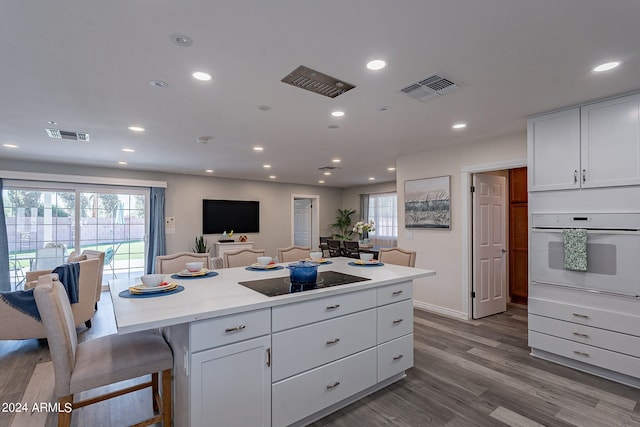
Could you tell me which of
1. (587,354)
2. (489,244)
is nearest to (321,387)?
(587,354)

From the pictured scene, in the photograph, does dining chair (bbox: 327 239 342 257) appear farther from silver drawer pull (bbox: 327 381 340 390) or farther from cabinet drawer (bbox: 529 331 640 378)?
silver drawer pull (bbox: 327 381 340 390)

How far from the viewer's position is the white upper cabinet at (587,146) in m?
2.61

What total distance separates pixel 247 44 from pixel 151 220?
593 cm

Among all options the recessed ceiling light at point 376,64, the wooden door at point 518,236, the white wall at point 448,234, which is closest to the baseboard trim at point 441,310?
the white wall at point 448,234

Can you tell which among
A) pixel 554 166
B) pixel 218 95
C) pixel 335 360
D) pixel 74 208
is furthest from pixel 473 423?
pixel 74 208

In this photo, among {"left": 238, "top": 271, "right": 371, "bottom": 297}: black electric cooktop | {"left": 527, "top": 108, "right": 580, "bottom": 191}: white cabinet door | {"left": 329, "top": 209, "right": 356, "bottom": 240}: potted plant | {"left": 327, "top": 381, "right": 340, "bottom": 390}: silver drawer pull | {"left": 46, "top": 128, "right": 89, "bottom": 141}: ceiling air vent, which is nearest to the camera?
{"left": 238, "top": 271, "right": 371, "bottom": 297}: black electric cooktop

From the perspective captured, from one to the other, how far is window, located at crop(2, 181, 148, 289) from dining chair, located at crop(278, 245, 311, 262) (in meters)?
4.49

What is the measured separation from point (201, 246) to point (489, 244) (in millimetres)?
5874

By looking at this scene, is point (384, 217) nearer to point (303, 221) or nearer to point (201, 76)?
point (303, 221)

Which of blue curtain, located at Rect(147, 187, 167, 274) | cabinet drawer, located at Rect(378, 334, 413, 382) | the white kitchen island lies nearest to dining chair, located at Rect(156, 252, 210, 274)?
the white kitchen island

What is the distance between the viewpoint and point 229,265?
3.38 m

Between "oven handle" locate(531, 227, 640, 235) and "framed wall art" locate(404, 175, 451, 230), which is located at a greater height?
"framed wall art" locate(404, 175, 451, 230)

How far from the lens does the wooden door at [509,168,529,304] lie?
511 cm

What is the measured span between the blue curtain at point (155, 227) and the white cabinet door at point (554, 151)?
22.2 feet
